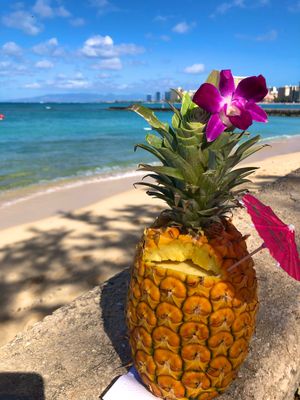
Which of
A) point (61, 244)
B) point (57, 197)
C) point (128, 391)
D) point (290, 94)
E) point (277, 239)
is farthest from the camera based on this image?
point (290, 94)

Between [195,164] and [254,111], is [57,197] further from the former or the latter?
[254,111]

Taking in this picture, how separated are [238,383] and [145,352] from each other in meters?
0.69

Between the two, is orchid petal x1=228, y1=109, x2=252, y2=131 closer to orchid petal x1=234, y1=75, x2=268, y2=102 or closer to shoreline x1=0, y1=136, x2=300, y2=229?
orchid petal x1=234, y1=75, x2=268, y2=102

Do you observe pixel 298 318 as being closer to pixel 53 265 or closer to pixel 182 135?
pixel 182 135

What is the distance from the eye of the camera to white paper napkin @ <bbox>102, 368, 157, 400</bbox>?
7.07ft

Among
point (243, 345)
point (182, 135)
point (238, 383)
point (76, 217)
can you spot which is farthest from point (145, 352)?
point (76, 217)

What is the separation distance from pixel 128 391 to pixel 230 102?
1653 millimetres

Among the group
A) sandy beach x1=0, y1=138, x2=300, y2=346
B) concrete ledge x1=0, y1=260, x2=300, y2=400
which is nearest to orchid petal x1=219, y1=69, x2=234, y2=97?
concrete ledge x1=0, y1=260, x2=300, y2=400

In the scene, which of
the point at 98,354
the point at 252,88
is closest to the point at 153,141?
the point at 252,88

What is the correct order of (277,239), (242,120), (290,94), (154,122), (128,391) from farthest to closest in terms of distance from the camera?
(290,94), (128,391), (154,122), (277,239), (242,120)

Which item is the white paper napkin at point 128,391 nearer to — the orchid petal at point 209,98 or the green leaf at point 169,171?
the green leaf at point 169,171

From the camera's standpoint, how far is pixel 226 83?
166 cm

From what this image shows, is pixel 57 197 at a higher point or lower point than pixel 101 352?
lower

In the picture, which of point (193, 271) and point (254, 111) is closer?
point (254, 111)
